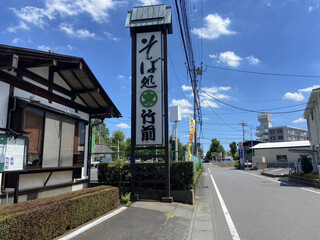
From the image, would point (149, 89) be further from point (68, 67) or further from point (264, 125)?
point (264, 125)

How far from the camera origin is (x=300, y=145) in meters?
47.4

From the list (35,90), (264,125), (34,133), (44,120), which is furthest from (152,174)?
(264,125)

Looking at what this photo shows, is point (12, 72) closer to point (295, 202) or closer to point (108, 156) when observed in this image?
point (108, 156)

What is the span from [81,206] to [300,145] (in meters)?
51.5

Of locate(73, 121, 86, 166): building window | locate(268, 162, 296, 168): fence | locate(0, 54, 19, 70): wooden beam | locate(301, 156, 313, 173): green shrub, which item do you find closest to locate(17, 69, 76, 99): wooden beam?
locate(0, 54, 19, 70): wooden beam

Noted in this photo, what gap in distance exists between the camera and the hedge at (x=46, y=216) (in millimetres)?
3797

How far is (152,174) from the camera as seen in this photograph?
938 cm

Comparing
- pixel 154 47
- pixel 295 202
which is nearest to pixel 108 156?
pixel 154 47

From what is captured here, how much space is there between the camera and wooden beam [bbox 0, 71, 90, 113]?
595 cm

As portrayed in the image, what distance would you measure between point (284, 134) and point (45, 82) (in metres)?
93.2

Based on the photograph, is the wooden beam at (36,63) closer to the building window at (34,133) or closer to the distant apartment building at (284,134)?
the building window at (34,133)

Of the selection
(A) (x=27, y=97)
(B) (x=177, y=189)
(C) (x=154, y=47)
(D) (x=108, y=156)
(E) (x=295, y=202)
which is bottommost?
(E) (x=295, y=202)

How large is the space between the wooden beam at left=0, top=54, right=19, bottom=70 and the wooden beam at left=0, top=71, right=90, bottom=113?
0.44 m

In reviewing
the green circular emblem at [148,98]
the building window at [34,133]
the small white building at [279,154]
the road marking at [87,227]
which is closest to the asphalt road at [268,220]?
the road marking at [87,227]
